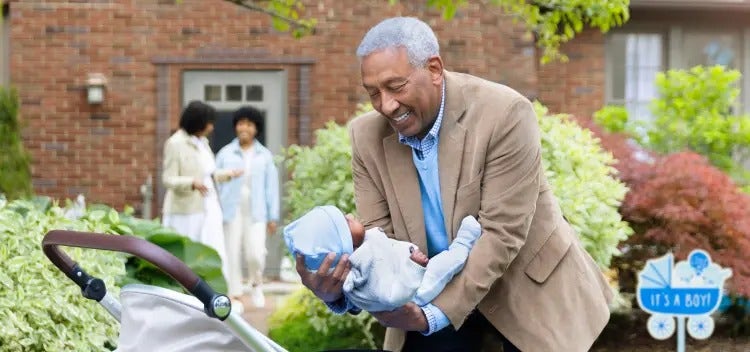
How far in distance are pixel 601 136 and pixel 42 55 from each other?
275 inches

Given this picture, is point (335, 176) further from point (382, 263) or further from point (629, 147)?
point (382, 263)

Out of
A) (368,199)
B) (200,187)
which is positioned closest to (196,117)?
(200,187)

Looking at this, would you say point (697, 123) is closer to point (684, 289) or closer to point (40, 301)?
point (684, 289)

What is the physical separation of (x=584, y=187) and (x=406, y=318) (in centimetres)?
517

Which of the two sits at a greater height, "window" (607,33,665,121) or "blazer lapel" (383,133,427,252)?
"blazer lapel" (383,133,427,252)

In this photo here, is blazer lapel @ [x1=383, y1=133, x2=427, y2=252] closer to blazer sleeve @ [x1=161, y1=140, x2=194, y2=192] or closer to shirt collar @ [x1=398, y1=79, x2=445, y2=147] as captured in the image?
shirt collar @ [x1=398, y1=79, x2=445, y2=147]

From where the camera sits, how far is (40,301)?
6102 mm

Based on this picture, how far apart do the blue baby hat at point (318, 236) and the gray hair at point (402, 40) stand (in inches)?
18.1

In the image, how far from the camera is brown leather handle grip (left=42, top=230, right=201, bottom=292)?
338cm

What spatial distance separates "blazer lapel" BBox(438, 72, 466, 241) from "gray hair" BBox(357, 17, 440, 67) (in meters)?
0.24

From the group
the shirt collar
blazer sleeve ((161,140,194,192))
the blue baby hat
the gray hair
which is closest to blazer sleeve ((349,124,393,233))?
the shirt collar

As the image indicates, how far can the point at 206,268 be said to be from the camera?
27.3 feet

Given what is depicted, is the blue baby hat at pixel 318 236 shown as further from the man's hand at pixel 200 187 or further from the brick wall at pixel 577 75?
the brick wall at pixel 577 75

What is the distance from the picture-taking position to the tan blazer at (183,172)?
12.1 meters
